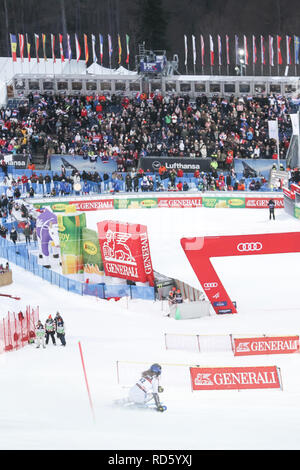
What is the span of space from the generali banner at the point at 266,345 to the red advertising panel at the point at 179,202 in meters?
22.8

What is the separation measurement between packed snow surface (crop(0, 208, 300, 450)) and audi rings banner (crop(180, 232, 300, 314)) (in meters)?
0.70

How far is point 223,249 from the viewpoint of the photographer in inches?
993

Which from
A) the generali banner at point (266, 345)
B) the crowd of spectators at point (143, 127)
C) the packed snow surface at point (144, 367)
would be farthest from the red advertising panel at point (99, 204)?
the generali banner at point (266, 345)

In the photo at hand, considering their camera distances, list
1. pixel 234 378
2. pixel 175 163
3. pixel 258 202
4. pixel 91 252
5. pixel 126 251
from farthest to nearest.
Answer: pixel 175 163
pixel 258 202
pixel 91 252
pixel 126 251
pixel 234 378

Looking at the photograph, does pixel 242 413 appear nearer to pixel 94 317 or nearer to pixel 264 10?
pixel 94 317

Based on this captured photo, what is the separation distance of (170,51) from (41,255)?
55.9 m

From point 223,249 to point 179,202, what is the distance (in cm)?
1816

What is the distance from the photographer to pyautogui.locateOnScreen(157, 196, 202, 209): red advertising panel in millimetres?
43156

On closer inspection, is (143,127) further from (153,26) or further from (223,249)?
(153,26)

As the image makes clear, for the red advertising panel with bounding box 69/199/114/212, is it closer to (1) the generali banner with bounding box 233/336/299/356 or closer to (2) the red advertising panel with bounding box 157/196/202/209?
(2) the red advertising panel with bounding box 157/196/202/209

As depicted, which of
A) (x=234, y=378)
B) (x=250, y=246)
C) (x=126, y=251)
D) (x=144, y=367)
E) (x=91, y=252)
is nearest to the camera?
(x=234, y=378)

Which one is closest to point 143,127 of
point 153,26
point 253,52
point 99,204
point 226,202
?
point 99,204

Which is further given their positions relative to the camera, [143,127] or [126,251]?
[143,127]

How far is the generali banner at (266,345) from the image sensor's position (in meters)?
20.7
